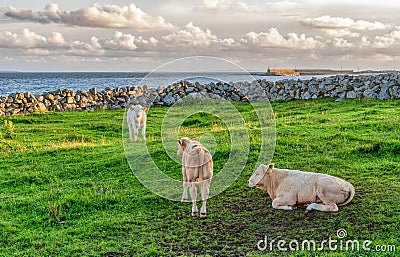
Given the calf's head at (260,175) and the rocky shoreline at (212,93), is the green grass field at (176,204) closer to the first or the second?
the calf's head at (260,175)

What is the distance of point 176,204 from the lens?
10.3m

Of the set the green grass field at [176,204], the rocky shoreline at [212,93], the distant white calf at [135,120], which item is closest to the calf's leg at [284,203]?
the green grass field at [176,204]

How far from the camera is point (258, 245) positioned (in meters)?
8.12

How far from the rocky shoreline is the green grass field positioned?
10784 mm

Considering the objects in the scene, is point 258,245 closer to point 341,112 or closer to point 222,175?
point 222,175

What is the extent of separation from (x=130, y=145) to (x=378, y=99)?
15657 mm

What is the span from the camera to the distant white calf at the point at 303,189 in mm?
9391

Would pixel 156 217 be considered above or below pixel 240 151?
below

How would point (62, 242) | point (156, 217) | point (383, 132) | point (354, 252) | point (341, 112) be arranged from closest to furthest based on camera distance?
point (354, 252)
point (62, 242)
point (156, 217)
point (383, 132)
point (341, 112)

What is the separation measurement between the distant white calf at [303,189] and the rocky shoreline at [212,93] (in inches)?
696

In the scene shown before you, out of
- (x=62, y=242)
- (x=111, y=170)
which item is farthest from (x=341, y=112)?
(x=62, y=242)

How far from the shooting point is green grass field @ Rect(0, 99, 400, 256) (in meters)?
8.34

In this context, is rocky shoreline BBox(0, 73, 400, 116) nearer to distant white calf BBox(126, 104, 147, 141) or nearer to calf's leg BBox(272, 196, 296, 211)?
distant white calf BBox(126, 104, 147, 141)

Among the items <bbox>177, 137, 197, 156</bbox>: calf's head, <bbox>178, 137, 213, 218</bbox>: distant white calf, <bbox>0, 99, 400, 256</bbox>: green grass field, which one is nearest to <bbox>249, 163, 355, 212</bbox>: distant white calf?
<bbox>0, 99, 400, 256</bbox>: green grass field
